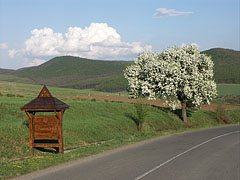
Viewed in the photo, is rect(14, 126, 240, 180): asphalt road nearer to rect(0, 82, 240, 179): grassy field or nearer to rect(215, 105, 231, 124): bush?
rect(0, 82, 240, 179): grassy field

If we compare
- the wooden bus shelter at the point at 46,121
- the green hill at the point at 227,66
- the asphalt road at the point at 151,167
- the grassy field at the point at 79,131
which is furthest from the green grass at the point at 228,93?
the wooden bus shelter at the point at 46,121

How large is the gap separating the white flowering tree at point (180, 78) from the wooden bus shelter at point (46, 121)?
927 inches

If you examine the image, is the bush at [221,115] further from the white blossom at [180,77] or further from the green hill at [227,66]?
the green hill at [227,66]

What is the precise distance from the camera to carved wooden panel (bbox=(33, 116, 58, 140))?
1555 cm

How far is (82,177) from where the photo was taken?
10.1m

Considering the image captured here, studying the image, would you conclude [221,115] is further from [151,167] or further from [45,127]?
[151,167]

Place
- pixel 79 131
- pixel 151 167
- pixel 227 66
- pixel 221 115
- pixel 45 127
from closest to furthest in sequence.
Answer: pixel 151 167, pixel 45 127, pixel 79 131, pixel 221 115, pixel 227 66

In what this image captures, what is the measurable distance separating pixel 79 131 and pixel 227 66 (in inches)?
5215

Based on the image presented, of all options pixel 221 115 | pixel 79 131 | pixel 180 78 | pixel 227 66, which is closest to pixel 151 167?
pixel 79 131

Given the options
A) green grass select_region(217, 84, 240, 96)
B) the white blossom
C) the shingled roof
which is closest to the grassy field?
the shingled roof

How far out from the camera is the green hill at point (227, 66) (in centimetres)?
12356

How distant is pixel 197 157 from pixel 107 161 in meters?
4.10

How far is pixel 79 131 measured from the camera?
2273 cm

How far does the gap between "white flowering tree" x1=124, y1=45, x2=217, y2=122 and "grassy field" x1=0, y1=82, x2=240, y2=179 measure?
287 centimetres
